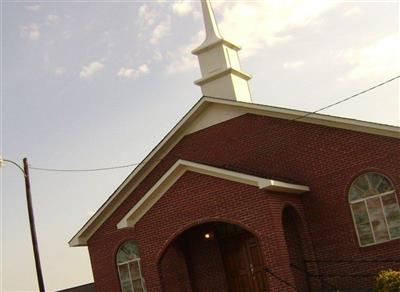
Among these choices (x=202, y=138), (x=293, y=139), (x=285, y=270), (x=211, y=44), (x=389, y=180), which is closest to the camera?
(x=285, y=270)

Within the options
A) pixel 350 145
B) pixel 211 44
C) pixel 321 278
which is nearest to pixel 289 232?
pixel 321 278

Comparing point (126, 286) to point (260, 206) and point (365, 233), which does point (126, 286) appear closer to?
point (260, 206)

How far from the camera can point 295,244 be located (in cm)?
2102

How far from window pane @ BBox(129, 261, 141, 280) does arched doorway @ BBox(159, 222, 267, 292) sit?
122cm

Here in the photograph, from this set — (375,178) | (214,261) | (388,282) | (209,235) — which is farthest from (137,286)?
(388,282)

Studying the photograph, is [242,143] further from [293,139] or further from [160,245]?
[160,245]

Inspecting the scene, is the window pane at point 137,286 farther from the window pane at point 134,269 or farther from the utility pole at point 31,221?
the utility pole at point 31,221

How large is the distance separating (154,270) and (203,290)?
8.99ft

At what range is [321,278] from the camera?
20781 millimetres

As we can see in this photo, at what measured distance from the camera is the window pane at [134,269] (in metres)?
23.7

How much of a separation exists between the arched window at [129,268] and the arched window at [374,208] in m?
7.36

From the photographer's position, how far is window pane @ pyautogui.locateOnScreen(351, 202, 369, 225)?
20.5 metres

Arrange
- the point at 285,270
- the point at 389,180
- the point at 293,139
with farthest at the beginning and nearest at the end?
the point at 293,139 < the point at 389,180 < the point at 285,270

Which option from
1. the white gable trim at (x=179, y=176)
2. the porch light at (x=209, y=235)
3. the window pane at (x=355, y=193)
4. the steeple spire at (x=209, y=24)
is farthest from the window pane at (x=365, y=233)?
the steeple spire at (x=209, y=24)
